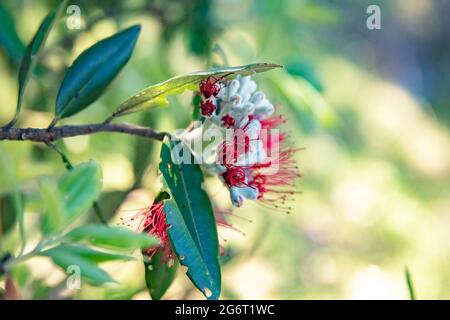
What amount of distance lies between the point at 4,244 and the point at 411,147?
93.5 inches

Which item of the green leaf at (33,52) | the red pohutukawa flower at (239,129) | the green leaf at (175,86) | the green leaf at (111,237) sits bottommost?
the green leaf at (111,237)

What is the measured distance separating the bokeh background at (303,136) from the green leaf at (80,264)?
0.29ft

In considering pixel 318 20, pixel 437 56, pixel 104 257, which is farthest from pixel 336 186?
pixel 437 56

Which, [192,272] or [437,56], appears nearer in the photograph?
[192,272]

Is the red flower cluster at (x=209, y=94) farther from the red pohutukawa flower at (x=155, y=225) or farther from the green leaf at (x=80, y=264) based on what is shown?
the green leaf at (x=80, y=264)

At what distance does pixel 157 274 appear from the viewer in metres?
0.77

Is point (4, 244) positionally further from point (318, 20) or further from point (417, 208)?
point (417, 208)

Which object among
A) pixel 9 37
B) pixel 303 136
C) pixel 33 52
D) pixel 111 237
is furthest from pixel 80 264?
pixel 303 136

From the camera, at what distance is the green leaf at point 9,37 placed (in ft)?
3.33

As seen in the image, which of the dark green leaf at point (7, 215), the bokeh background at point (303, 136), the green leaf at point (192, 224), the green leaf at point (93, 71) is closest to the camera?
the green leaf at point (192, 224)

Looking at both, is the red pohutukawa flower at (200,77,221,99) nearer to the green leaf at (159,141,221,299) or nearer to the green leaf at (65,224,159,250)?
the green leaf at (159,141,221,299)

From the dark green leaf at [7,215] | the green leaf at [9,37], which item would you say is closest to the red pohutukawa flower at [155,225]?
the dark green leaf at [7,215]

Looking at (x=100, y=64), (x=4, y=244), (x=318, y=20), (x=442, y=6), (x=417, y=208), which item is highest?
(x=442, y=6)

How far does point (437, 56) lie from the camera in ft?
13.8
